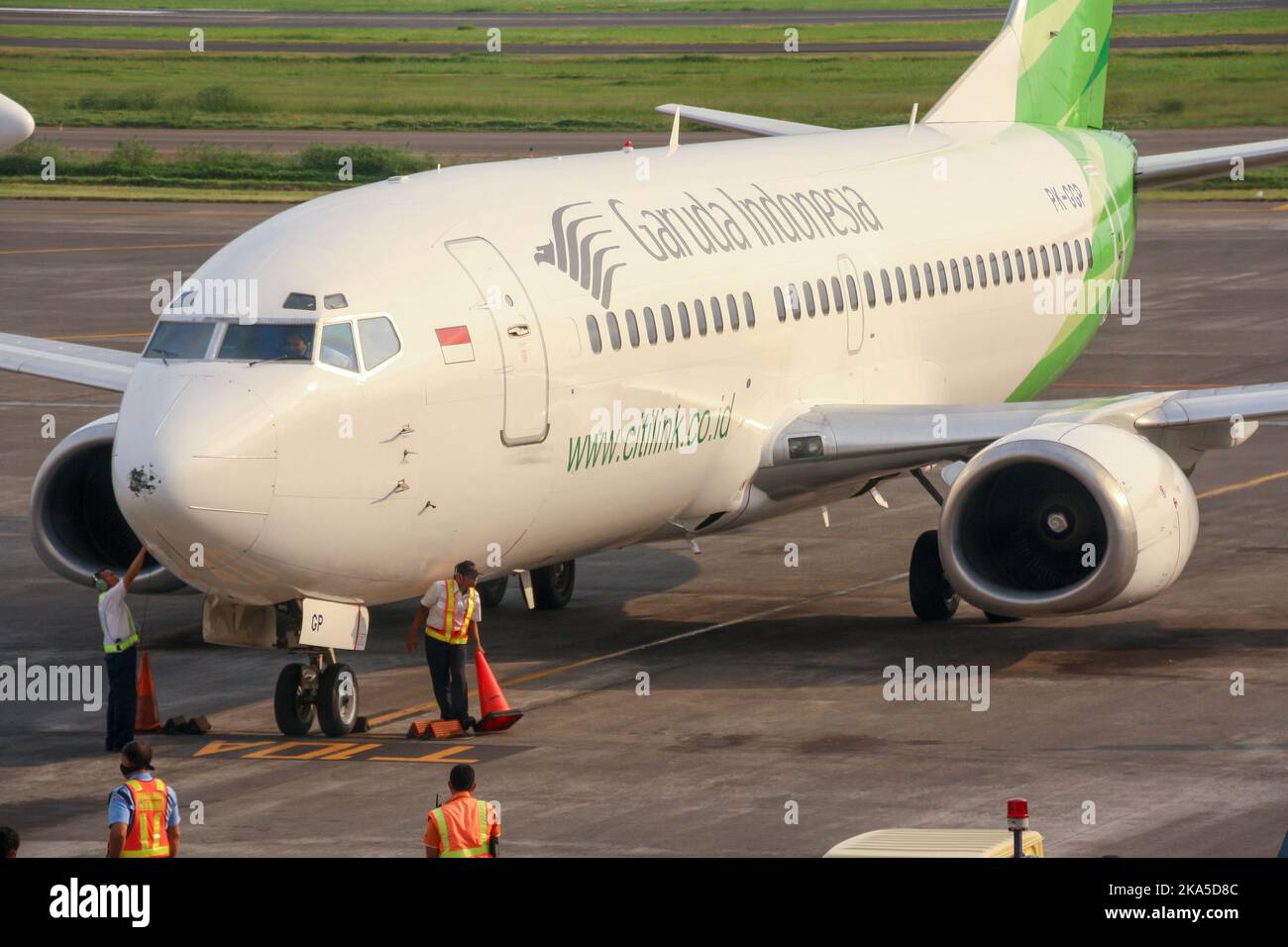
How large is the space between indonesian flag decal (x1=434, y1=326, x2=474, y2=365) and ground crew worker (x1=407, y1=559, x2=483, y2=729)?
1914 millimetres

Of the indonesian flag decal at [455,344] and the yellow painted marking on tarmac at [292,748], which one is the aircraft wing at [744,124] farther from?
the yellow painted marking on tarmac at [292,748]

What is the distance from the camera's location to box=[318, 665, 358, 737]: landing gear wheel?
20484 mm

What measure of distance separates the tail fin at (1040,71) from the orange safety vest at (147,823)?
19345 mm

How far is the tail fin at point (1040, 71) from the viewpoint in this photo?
31.9 m

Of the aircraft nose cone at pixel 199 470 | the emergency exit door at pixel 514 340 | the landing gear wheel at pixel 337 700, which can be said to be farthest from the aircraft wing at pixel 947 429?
the aircraft nose cone at pixel 199 470

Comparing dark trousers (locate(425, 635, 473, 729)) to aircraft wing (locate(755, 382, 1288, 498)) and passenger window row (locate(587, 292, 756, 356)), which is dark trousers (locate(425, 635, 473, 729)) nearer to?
passenger window row (locate(587, 292, 756, 356))

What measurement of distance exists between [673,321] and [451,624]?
168 inches

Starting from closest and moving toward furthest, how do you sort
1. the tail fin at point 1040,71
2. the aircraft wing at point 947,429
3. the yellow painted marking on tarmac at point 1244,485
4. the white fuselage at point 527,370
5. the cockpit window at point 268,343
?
1. the white fuselage at point 527,370
2. the cockpit window at point 268,343
3. the aircraft wing at point 947,429
4. the tail fin at point 1040,71
5. the yellow painted marking on tarmac at point 1244,485

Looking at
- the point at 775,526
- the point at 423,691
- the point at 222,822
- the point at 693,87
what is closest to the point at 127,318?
the point at 775,526

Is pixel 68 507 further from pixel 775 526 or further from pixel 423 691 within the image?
pixel 775 526

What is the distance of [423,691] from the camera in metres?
22.6

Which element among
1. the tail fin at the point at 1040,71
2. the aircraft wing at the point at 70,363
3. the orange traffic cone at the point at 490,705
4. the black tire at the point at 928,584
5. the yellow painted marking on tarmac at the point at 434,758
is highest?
the tail fin at the point at 1040,71

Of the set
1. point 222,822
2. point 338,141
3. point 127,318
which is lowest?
point 222,822
